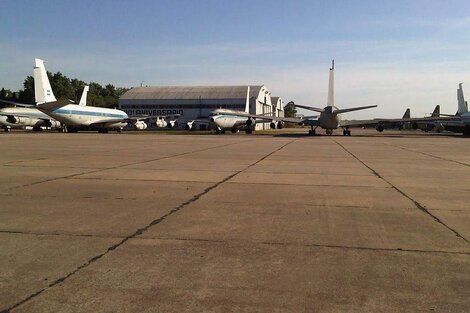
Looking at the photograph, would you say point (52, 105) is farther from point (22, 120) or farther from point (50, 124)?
point (50, 124)

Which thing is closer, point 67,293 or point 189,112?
point 67,293

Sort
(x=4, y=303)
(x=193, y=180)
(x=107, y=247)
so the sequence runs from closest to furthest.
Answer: (x=4, y=303) → (x=107, y=247) → (x=193, y=180)

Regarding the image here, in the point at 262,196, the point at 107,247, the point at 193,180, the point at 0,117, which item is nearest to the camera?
the point at 107,247

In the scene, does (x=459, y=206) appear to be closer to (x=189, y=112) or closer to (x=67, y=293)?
(x=67, y=293)

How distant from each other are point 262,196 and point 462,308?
5271 mm

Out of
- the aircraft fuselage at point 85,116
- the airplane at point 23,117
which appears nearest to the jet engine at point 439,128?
the aircraft fuselage at point 85,116

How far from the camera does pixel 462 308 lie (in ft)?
11.7

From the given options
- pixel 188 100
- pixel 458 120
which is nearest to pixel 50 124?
pixel 188 100

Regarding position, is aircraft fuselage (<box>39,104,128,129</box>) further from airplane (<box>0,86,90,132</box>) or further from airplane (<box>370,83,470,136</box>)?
airplane (<box>370,83,470,136</box>)

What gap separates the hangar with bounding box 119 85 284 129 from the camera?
101 m

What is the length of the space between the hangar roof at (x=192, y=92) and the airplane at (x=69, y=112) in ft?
142

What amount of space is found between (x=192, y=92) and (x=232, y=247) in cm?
10246

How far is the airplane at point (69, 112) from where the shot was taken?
48938 millimetres

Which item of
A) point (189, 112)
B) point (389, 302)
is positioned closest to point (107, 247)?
point (389, 302)
